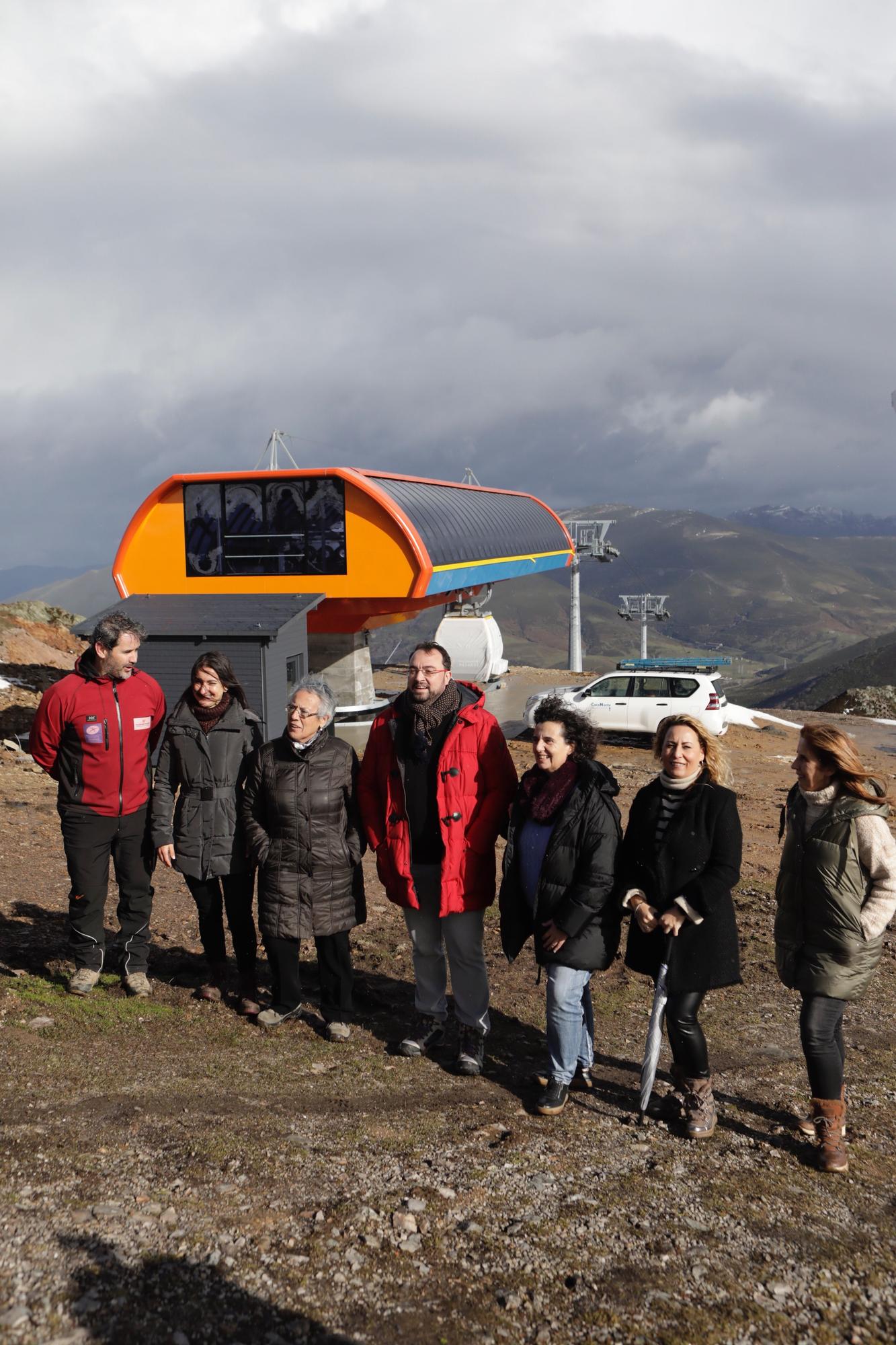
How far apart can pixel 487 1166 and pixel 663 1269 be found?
883 mm

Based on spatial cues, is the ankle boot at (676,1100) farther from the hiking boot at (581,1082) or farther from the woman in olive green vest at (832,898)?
the woman in olive green vest at (832,898)

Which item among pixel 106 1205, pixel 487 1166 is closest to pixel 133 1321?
pixel 106 1205

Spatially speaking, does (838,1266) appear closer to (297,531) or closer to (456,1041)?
(456,1041)

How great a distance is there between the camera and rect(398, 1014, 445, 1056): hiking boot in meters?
5.17

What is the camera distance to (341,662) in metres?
20.6

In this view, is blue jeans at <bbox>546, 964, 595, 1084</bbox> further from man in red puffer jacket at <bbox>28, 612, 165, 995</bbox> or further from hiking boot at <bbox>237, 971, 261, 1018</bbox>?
man in red puffer jacket at <bbox>28, 612, 165, 995</bbox>

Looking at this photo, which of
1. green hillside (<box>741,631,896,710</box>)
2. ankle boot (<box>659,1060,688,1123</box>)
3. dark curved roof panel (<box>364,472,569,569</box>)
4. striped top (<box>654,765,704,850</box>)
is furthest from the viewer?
green hillside (<box>741,631,896,710</box>)

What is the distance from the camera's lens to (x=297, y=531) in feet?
59.4

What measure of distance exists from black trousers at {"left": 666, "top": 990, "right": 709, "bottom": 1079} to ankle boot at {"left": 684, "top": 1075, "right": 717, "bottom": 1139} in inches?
1.4

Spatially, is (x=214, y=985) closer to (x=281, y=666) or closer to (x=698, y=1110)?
(x=698, y=1110)

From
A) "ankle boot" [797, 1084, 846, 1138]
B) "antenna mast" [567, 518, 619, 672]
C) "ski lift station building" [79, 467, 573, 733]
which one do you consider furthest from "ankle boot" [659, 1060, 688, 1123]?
"antenna mast" [567, 518, 619, 672]

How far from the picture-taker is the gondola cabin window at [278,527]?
18062 millimetres

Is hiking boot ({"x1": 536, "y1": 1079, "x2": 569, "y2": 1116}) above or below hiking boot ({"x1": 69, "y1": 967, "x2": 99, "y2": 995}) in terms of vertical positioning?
below

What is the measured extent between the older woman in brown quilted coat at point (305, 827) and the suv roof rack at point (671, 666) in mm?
14651
